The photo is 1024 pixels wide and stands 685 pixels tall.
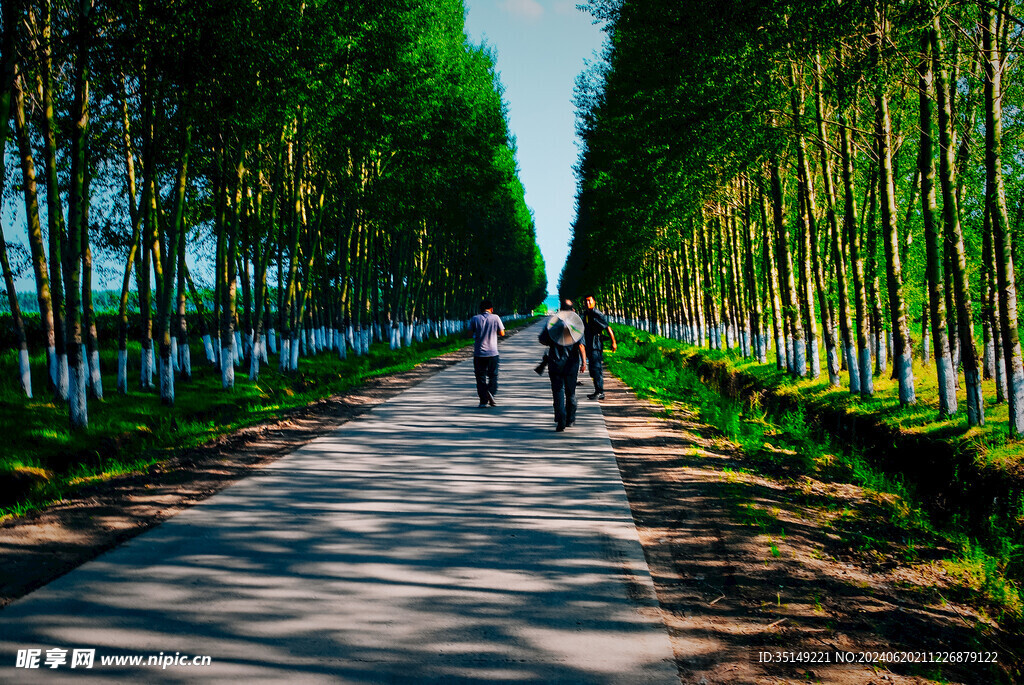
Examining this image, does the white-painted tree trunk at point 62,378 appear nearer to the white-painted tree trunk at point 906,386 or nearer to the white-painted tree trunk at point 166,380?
the white-painted tree trunk at point 166,380

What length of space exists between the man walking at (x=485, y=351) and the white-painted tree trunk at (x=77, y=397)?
6.74 metres

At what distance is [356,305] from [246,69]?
63.3 ft

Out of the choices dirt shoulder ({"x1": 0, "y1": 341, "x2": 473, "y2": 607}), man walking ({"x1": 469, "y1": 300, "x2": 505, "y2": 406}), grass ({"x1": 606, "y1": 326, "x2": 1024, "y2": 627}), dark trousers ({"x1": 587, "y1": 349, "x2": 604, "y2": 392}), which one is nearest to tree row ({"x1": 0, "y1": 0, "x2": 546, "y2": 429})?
dirt shoulder ({"x1": 0, "y1": 341, "x2": 473, "y2": 607})

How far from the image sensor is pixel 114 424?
14398mm

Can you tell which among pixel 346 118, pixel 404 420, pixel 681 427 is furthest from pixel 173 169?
pixel 681 427

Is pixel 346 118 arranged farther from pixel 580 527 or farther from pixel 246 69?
pixel 580 527

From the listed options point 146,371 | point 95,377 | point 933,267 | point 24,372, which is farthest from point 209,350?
point 933,267

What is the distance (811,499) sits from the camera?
877cm

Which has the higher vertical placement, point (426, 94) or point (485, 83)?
point (485, 83)

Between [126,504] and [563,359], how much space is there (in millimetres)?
6621

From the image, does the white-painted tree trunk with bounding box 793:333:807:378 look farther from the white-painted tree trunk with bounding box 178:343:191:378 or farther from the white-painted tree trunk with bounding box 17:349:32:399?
the white-painted tree trunk with bounding box 17:349:32:399

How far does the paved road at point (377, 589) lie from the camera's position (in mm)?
4203

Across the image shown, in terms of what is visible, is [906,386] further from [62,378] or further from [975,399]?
[62,378]

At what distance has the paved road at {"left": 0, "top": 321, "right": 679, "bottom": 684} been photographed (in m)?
4.20
